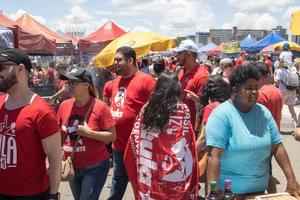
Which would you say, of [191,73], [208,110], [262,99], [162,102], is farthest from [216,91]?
[162,102]

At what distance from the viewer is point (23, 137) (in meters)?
3.03

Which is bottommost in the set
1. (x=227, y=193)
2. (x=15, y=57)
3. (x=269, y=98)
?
(x=227, y=193)

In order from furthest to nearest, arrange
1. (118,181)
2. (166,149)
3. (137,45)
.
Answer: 1. (137,45)
2. (118,181)
3. (166,149)

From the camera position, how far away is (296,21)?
6797 millimetres

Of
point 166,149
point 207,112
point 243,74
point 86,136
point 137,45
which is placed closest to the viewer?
point 243,74

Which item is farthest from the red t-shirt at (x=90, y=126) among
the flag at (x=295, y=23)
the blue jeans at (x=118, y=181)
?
the flag at (x=295, y=23)

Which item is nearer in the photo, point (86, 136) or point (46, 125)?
point (46, 125)

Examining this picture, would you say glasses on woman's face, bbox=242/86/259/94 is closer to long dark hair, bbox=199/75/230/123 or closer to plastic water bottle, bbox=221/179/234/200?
plastic water bottle, bbox=221/179/234/200

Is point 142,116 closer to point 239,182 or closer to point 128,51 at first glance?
point 239,182

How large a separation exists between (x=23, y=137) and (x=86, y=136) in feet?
3.51

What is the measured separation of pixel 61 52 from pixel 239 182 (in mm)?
24007

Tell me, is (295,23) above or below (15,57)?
above

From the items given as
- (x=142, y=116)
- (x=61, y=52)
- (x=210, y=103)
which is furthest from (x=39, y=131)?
(x=61, y=52)

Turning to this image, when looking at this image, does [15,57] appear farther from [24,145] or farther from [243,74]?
[243,74]
